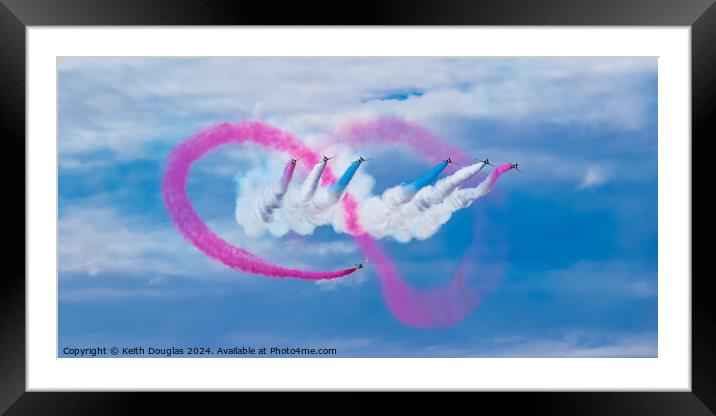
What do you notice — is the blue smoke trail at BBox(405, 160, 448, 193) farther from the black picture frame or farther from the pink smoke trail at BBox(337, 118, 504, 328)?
the black picture frame

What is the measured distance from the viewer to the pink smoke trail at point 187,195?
692cm

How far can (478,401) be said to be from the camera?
645 cm

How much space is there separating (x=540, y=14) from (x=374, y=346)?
3.59 meters

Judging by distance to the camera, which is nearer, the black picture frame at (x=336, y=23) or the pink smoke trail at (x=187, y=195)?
the black picture frame at (x=336, y=23)

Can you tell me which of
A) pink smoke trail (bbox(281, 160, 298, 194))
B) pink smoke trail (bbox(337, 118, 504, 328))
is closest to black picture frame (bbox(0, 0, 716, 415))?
pink smoke trail (bbox(337, 118, 504, 328))

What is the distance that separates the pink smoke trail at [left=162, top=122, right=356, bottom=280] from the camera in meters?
6.92

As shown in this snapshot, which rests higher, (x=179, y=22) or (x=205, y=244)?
(x=179, y=22)

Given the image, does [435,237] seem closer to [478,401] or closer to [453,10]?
[478,401]

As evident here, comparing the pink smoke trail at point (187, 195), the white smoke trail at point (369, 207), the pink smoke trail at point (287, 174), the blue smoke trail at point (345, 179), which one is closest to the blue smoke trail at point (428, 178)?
the white smoke trail at point (369, 207)

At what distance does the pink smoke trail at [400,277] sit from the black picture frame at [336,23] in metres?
0.91

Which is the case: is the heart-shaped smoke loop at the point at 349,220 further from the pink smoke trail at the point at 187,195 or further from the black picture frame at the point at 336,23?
the black picture frame at the point at 336,23

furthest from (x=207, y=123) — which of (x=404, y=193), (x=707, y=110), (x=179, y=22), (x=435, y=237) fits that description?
(x=707, y=110)

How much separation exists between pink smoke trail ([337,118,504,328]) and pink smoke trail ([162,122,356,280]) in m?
0.37

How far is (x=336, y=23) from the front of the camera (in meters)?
6.27
